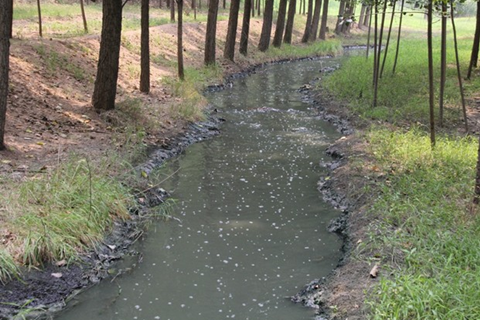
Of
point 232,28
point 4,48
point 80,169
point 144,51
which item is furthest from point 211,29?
point 80,169

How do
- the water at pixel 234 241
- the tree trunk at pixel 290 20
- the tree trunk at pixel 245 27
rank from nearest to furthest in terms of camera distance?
the water at pixel 234 241, the tree trunk at pixel 245 27, the tree trunk at pixel 290 20

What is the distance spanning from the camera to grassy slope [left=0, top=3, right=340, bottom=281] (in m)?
6.20

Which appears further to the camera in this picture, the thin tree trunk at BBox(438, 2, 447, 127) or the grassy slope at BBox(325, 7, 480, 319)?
the thin tree trunk at BBox(438, 2, 447, 127)

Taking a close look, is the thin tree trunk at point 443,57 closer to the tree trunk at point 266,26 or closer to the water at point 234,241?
the water at point 234,241

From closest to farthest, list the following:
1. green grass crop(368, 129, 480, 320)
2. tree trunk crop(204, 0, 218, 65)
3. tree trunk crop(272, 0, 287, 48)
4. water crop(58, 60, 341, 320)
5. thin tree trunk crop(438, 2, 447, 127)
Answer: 1. green grass crop(368, 129, 480, 320)
2. water crop(58, 60, 341, 320)
3. thin tree trunk crop(438, 2, 447, 127)
4. tree trunk crop(204, 0, 218, 65)
5. tree trunk crop(272, 0, 287, 48)

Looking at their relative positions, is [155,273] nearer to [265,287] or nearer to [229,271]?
[229,271]

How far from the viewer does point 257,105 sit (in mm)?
17516

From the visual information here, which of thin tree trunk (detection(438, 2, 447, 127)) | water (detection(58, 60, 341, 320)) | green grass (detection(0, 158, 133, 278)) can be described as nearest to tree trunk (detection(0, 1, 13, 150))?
green grass (detection(0, 158, 133, 278))

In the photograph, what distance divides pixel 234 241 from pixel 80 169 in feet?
8.90

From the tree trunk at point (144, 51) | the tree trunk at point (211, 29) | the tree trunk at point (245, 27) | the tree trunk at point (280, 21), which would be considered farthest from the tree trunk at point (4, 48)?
the tree trunk at point (280, 21)

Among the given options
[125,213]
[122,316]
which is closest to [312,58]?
[125,213]

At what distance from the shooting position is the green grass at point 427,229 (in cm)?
484

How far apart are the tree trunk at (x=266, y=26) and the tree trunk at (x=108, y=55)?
18143 millimetres

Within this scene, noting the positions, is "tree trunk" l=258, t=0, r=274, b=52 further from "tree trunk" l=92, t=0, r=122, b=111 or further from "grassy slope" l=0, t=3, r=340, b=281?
"tree trunk" l=92, t=0, r=122, b=111
